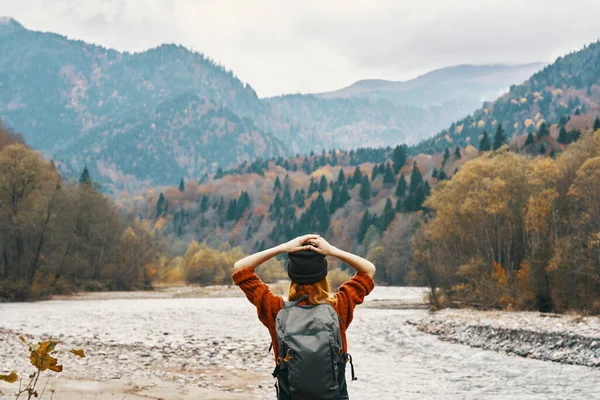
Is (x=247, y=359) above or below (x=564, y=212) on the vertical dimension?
below

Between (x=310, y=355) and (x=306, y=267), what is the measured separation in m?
0.64

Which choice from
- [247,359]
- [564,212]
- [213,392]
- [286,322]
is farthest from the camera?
[564,212]

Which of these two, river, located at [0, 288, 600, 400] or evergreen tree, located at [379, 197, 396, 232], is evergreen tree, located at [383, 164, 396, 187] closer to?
evergreen tree, located at [379, 197, 396, 232]

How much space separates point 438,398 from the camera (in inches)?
677

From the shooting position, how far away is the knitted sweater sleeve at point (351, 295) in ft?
18.0

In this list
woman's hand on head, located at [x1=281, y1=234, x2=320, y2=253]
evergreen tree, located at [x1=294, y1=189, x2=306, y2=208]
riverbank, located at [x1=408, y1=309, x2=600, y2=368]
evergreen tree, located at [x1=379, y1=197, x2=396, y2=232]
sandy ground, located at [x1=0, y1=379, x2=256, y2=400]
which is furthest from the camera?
evergreen tree, located at [x1=294, y1=189, x2=306, y2=208]

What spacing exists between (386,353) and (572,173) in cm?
1963

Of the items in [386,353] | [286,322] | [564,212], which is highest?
[564,212]

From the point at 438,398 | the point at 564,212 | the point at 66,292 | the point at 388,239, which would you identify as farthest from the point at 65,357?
the point at 388,239

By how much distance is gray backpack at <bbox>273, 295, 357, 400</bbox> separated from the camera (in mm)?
4977

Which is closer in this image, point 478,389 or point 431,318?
point 478,389

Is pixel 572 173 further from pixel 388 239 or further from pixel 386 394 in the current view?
pixel 388 239

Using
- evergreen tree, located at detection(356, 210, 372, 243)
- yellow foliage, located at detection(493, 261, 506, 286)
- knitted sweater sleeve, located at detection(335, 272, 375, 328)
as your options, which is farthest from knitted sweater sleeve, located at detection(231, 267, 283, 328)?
evergreen tree, located at detection(356, 210, 372, 243)

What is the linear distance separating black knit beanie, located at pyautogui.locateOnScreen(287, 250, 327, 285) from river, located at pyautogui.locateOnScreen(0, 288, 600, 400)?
38.2ft
